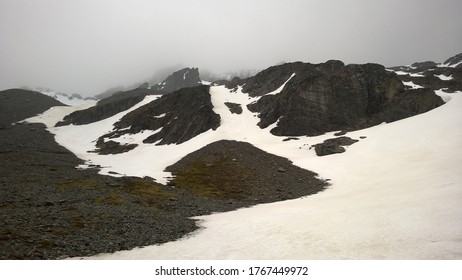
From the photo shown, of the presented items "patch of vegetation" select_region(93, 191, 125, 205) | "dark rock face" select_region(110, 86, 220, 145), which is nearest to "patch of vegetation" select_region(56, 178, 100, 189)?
"patch of vegetation" select_region(93, 191, 125, 205)

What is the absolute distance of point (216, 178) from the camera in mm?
60812

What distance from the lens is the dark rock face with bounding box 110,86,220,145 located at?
3910 inches

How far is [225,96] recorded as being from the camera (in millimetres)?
136250

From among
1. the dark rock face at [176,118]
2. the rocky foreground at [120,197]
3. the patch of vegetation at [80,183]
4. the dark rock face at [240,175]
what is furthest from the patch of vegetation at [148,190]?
the dark rock face at [176,118]

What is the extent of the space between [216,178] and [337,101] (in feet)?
177

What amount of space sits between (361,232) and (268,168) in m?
40.8

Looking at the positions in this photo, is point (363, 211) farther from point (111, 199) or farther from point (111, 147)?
point (111, 147)

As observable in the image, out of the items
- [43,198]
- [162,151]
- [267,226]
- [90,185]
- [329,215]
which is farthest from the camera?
[162,151]

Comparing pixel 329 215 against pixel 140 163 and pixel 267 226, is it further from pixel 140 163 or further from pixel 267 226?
pixel 140 163

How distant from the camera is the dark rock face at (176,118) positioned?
9931 centimetres

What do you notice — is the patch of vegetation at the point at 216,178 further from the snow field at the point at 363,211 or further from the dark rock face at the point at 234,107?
the dark rock face at the point at 234,107

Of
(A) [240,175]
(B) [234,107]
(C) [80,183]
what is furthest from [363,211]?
(B) [234,107]

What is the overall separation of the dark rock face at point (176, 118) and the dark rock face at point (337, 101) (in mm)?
19330

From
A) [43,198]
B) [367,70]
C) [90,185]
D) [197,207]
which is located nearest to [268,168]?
[197,207]
